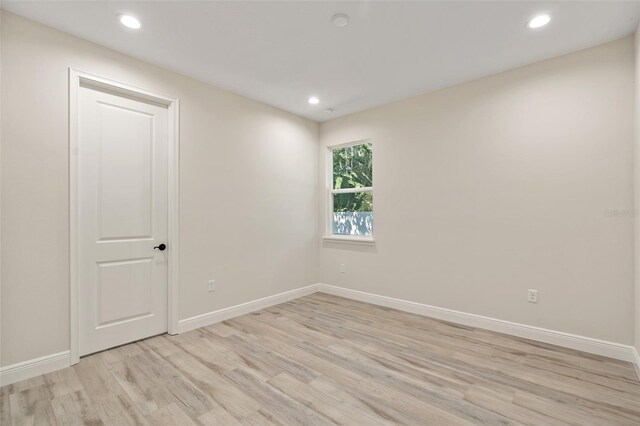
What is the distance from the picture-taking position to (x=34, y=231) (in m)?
2.31

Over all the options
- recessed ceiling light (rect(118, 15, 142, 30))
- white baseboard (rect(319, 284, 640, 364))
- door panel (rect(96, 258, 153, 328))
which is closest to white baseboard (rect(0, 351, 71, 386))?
door panel (rect(96, 258, 153, 328))

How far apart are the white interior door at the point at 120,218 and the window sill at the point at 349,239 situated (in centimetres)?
231

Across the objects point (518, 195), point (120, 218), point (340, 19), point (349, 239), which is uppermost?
point (340, 19)

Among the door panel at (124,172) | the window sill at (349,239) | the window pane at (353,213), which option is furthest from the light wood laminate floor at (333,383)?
the window pane at (353,213)

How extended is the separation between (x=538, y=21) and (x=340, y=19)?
58.7 inches

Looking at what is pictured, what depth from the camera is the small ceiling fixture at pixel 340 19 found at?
2.24 metres

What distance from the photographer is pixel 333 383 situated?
2205 millimetres

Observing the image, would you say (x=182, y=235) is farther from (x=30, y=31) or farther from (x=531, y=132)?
A: (x=531, y=132)

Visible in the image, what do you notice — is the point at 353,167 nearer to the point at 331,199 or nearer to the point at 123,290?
the point at 331,199

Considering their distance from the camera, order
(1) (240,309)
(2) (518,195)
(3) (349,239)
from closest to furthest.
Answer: (2) (518,195) < (1) (240,309) < (3) (349,239)

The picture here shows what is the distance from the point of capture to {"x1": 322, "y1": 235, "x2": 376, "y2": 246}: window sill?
13.8 feet

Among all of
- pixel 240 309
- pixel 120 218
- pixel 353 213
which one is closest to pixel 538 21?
pixel 353 213

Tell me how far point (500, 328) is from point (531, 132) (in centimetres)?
196

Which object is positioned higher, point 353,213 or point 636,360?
point 353,213
